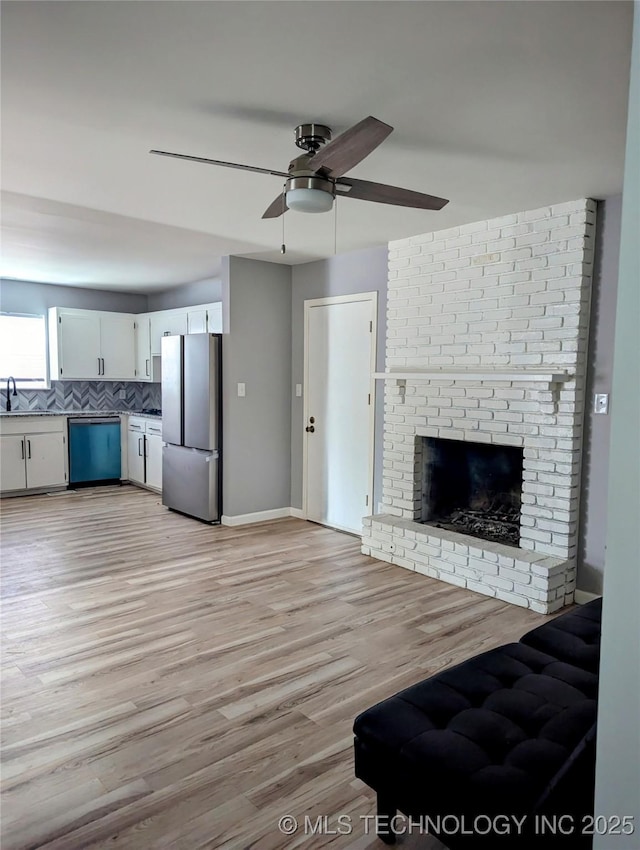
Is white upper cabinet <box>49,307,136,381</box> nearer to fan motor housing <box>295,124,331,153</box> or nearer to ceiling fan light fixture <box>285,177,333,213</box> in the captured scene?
fan motor housing <box>295,124,331,153</box>

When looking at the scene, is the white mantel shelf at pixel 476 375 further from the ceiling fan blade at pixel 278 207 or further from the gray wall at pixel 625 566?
the gray wall at pixel 625 566

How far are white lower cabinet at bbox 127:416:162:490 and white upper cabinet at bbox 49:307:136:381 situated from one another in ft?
2.43

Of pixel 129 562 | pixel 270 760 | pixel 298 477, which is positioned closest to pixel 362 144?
pixel 270 760

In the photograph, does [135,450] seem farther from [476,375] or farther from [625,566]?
[625,566]

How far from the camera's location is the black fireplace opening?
4.12 meters

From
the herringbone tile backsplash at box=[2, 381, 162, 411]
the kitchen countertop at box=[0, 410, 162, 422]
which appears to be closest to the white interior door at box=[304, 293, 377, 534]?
the kitchen countertop at box=[0, 410, 162, 422]

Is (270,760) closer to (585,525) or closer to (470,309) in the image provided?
(585,525)

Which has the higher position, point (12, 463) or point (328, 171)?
point (328, 171)

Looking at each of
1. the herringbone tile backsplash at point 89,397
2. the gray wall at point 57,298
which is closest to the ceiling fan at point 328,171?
the gray wall at point 57,298

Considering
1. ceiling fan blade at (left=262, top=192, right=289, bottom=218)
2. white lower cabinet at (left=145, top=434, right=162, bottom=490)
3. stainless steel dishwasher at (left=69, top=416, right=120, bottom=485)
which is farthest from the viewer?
stainless steel dishwasher at (left=69, top=416, right=120, bottom=485)

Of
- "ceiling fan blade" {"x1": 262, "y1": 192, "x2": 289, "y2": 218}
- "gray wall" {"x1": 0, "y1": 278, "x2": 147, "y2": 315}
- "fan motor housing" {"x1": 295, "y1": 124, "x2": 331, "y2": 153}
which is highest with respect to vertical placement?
"fan motor housing" {"x1": 295, "y1": 124, "x2": 331, "y2": 153}

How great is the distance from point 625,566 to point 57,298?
7.56 meters

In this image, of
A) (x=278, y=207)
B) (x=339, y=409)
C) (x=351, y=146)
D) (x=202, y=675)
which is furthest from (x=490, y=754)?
(x=339, y=409)

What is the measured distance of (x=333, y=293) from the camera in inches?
208
